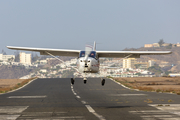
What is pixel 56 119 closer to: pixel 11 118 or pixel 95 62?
pixel 11 118

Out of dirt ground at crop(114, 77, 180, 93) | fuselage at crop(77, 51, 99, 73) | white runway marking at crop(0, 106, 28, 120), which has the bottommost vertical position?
dirt ground at crop(114, 77, 180, 93)

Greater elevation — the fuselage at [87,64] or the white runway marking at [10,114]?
the fuselage at [87,64]

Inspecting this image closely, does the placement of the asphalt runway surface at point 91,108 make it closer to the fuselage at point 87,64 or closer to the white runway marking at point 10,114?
the white runway marking at point 10,114

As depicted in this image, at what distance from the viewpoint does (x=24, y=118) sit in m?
18.2

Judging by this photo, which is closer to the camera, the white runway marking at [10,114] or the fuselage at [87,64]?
the white runway marking at [10,114]

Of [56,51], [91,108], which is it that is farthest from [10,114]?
[56,51]

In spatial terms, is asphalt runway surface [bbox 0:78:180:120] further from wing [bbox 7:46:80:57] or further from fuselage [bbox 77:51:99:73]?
wing [bbox 7:46:80:57]

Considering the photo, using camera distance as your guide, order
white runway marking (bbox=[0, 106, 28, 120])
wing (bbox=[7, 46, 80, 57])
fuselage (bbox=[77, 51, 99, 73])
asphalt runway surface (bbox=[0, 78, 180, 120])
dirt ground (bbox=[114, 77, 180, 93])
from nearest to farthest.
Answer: white runway marking (bbox=[0, 106, 28, 120]) → asphalt runway surface (bbox=[0, 78, 180, 120]) → fuselage (bbox=[77, 51, 99, 73]) → wing (bbox=[7, 46, 80, 57]) → dirt ground (bbox=[114, 77, 180, 93])

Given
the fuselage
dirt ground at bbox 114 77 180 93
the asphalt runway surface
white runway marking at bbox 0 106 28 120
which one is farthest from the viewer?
dirt ground at bbox 114 77 180 93

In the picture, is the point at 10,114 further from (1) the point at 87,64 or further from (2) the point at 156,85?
(2) the point at 156,85

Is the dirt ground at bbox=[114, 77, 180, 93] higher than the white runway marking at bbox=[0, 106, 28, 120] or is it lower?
lower

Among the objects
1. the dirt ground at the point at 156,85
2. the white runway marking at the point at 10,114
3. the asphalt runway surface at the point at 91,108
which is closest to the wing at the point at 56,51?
the asphalt runway surface at the point at 91,108

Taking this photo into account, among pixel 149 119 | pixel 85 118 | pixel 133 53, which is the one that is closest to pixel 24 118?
pixel 85 118

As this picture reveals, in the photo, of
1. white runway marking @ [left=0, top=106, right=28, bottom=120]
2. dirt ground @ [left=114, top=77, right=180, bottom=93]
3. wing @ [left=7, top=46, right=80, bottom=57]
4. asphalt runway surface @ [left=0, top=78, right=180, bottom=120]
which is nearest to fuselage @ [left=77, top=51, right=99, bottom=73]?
asphalt runway surface @ [left=0, top=78, right=180, bottom=120]
